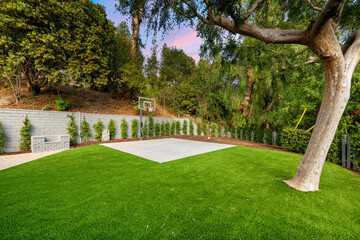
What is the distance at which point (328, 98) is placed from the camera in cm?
239

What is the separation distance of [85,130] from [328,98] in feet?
30.5

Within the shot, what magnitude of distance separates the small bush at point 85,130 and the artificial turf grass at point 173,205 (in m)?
4.43

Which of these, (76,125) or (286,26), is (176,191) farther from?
(76,125)

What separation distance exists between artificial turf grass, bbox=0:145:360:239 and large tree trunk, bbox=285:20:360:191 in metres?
0.37

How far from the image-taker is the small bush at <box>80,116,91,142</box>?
7.64 metres

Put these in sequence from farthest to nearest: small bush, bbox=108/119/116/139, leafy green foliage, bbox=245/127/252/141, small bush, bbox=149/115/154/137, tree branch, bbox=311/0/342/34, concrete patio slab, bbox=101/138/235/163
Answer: small bush, bbox=149/115/154/137, leafy green foliage, bbox=245/127/252/141, small bush, bbox=108/119/116/139, concrete patio slab, bbox=101/138/235/163, tree branch, bbox=311/0/342/34

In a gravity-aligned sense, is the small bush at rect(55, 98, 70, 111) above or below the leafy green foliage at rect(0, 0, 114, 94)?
below

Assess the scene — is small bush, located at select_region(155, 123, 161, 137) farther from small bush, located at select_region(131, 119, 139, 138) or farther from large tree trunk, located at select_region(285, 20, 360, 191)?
large tree trunk, located at select_region(285, 20, 360, 191)

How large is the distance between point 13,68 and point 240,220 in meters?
10.3

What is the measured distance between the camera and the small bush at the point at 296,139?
5.73 meters

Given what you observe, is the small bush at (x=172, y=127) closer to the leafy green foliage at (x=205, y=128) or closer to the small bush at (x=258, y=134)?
the leafy green foliage at (x=205, y=128)

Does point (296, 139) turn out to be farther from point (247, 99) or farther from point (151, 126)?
point (151, 126)

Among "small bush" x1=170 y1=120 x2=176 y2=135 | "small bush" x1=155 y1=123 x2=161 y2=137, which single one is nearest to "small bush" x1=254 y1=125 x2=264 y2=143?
"small bush" x1=170 y1=120 x2=176 y2=135

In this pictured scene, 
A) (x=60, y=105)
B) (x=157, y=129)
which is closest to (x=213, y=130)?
(x=157, y=129)
